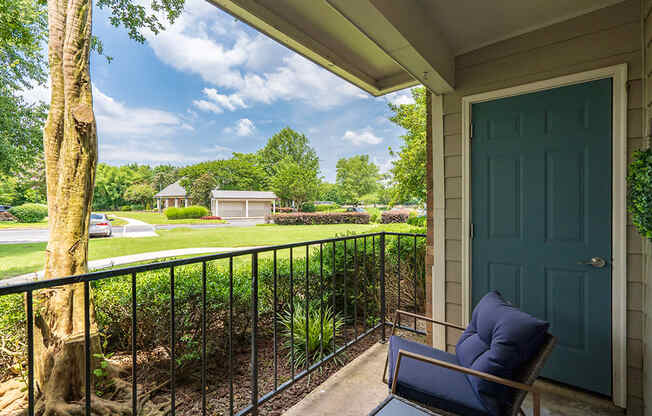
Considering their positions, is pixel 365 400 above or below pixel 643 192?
below

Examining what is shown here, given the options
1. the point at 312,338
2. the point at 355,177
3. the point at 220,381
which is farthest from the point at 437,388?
the point at 355,177

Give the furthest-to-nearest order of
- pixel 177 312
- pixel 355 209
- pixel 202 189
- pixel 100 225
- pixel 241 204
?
pixel 202 189 < pixel 241 204 < pixel 355 209 < pixel 100 225 < pixel 177 312

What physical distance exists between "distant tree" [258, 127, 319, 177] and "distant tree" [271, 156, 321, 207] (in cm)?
166

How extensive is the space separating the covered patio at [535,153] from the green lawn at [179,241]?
3906mm

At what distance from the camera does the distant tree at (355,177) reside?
15.4 meters

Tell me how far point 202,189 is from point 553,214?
63.9ft

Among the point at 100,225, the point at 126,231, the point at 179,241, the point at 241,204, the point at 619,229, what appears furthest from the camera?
the point at 241,204

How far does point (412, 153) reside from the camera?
617cm

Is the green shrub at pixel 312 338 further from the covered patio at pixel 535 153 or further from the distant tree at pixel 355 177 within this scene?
the distant tree at pixel 355 177

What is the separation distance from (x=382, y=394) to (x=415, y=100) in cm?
677

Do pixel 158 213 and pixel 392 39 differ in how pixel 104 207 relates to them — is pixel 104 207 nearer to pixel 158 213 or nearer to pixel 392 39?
pixel 158 213

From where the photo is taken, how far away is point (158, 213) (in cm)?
1360

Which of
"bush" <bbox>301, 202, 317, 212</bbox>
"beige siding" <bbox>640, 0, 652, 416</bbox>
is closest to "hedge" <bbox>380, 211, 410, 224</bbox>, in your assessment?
"bush" <bbox>301, 202, 317, 212</bbox>

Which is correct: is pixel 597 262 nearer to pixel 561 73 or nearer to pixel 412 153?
pixel 561 73
